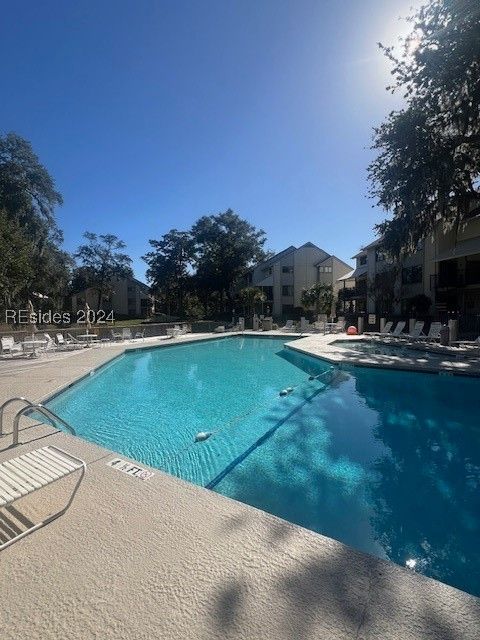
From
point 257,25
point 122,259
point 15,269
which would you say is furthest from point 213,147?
point 122,259

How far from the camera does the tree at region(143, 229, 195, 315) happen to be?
43.5 metres

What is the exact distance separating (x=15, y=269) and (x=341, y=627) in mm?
21253

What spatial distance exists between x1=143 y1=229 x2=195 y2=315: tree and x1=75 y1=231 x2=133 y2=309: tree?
12.0 ft

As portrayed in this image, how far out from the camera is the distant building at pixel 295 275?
1603 inches

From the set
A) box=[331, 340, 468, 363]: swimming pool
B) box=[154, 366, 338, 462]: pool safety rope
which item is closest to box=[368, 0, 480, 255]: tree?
box=[331, 340, 468, 363]: swimming pool

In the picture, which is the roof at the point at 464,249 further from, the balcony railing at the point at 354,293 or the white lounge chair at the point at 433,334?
the balcony railing at the point at 354,293

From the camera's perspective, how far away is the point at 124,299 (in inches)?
2003

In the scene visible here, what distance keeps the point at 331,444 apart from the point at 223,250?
37.4m

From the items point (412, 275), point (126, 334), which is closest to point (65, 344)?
point (126, 334)

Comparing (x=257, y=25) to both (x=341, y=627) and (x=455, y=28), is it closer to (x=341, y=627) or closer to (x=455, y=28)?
(x=455, y=28)

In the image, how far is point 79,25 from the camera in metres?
9.22

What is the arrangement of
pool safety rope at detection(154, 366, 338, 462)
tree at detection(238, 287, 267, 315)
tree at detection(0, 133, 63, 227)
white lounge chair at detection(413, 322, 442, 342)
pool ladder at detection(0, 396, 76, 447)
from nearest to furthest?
pool ladder at detection(0, 396, 76, 447) → pool safety rope at detection(154, 366, 338, 462) → white lounge chair at detection(413, 322, 442, 342) → tree at detection(0, 133, 63, 227) → tree at detection(238, 287, 267, 315)

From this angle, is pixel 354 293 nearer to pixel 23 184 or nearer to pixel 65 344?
pixel 65 344

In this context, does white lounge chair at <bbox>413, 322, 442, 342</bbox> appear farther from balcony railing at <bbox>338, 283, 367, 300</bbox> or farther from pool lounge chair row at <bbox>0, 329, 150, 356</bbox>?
pool lounge chair row at <bbox>0, 329, 150, 356</bbox>
